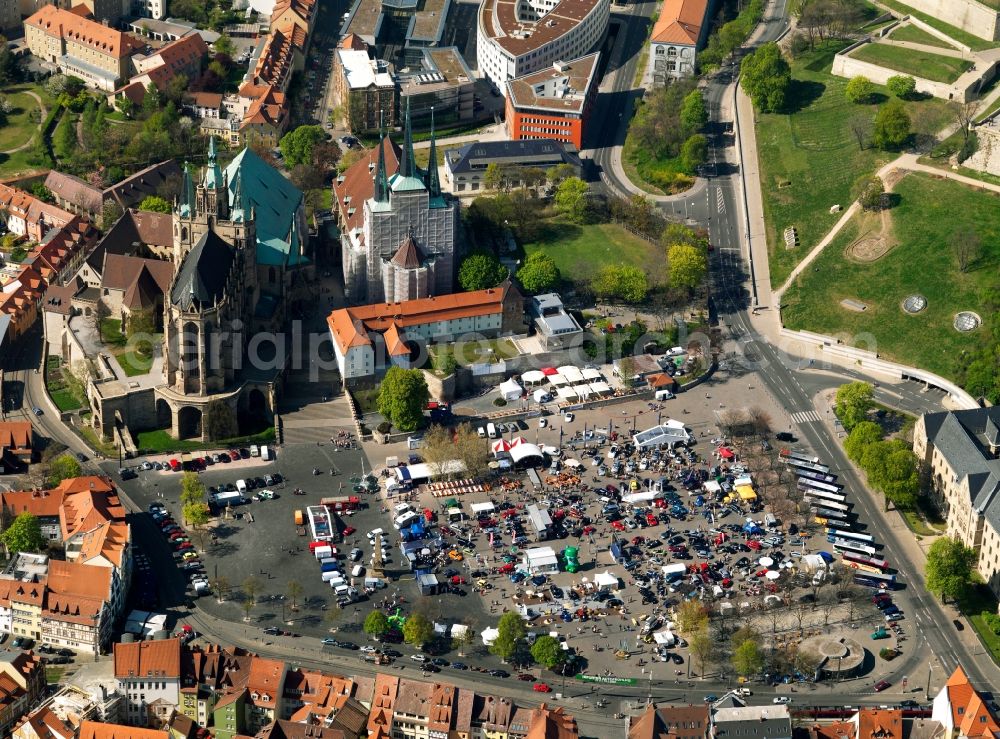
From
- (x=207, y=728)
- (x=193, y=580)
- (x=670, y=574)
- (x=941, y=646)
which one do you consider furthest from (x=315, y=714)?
(x=941, y=646)

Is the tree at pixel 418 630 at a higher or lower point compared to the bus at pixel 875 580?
lower

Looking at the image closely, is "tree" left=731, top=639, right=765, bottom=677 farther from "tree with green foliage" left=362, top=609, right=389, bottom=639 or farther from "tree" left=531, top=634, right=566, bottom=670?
"tree with green foliage" left=362, top=609, right=389, bottom=639

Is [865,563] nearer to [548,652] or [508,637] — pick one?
[548,652]

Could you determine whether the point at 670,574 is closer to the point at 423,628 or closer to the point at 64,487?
the point at 423,628

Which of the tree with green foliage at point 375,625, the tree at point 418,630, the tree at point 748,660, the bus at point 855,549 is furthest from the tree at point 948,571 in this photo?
the tree with green foliage at point 375,625

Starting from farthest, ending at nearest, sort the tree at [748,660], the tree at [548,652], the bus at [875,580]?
the bus at [875,580] → the tree at [748,660] → the tree at [548,652]

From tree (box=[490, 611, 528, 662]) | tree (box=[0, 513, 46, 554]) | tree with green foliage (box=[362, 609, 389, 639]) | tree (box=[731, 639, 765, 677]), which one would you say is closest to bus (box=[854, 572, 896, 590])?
tree (box=[731, 639, 765, 677])

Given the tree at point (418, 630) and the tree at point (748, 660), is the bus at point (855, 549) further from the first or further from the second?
the tree at point (418, 630)
